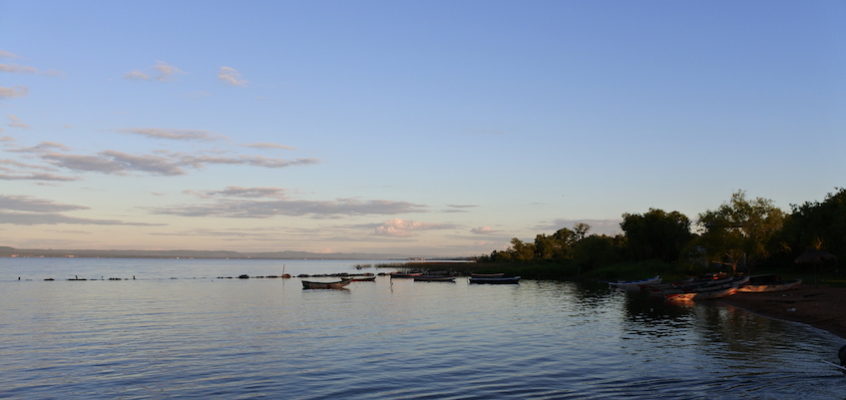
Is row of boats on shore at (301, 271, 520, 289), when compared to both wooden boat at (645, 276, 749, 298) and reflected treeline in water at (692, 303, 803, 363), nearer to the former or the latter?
wooden boat at (645, 276, 749, 298)

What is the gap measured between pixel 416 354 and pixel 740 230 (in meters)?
89.5

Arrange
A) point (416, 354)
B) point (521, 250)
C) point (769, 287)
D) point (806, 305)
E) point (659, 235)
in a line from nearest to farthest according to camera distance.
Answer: point (416, 354) < point (806, 305) < point (769, 287) < point (659, 235) < point (521, 250)

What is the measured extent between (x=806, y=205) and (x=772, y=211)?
11377mm

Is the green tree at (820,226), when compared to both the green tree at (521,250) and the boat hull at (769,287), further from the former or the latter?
the green tree at (521,250)

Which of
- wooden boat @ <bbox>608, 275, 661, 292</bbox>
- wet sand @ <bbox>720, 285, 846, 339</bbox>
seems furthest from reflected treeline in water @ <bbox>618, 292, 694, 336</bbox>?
wooden boat @ <bbox>608, 275, 661, 292</bbox>

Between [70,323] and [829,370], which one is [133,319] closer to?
[70,323]

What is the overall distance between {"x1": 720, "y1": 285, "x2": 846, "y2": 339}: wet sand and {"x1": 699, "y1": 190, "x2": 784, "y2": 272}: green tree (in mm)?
24309

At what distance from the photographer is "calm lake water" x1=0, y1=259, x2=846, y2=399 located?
25.0 m

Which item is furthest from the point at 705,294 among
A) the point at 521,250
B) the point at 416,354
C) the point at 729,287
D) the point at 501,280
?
the point at 521,250

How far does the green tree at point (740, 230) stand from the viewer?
93425 mm

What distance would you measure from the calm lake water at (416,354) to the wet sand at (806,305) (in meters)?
1.92

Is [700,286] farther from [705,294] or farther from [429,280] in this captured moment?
[429,280]

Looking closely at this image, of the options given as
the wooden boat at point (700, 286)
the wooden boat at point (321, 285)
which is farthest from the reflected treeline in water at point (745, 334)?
the wooden boat at point (321, 285)

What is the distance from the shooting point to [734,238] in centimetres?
9338
